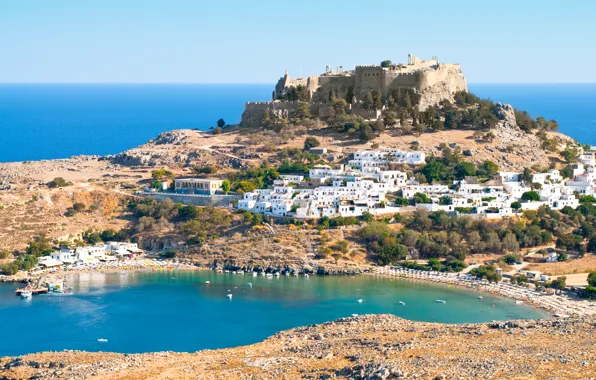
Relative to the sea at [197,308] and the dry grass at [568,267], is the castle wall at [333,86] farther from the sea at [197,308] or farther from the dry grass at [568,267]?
the dry grass at [568,267]

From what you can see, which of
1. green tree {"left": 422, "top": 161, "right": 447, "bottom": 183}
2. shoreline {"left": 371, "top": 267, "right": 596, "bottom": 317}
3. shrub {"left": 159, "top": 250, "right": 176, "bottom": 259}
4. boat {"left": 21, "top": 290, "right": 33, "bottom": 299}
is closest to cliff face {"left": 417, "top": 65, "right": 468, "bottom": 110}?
green tree {"left": 422, "top": 161, "right": 447, "bottom": 183}

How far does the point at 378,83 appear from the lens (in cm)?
6506

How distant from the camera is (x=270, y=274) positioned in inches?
1885

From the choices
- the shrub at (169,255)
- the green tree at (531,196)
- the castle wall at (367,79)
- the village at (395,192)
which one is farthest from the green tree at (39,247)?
the green tree at (531,196)

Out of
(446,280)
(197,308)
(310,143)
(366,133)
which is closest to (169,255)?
(197,308)

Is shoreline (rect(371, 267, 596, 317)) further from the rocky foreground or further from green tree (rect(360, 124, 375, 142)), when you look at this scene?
green tree (rect(360, 124, 375, 142))

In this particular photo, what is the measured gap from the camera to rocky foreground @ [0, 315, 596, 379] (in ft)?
93.2

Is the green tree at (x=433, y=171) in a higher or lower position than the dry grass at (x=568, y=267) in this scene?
higher

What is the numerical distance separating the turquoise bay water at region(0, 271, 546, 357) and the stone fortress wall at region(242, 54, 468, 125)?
20974 millimetres

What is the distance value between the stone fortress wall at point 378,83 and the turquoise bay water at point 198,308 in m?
21.0

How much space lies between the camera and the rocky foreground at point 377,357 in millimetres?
28406

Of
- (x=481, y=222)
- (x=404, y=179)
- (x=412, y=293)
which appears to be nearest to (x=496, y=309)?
(x=412, y=293)

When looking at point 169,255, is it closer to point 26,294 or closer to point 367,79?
point 26,294

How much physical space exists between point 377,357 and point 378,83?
36.8m
